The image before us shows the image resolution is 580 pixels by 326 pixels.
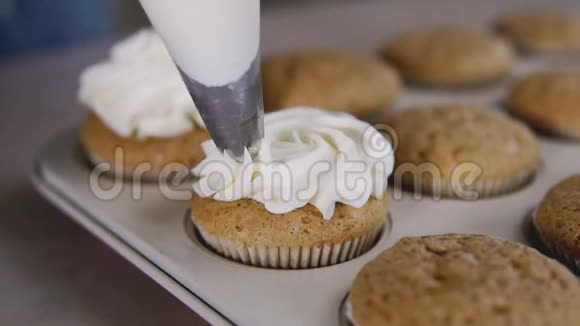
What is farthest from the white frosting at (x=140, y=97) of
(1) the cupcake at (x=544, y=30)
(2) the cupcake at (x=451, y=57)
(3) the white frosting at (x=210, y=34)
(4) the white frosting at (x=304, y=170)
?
(1) the cupcake at (x=544, y=30)

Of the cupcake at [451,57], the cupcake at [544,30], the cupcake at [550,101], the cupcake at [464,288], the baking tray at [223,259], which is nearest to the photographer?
the cupcake at [464,288]

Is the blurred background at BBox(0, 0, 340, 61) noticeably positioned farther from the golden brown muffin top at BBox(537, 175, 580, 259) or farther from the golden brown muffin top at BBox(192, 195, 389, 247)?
the golden brown muffin top at BBox(537, 175, 580, 259)

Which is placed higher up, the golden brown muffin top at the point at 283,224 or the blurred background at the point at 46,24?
the golden brown muffin top at the point at 283,224

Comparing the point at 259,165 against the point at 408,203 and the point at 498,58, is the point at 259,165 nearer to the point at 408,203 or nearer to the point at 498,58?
the point at 408,203

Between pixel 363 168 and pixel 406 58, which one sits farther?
pixel 406 58

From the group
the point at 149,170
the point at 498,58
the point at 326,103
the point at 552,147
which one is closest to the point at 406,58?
the point at 498,58

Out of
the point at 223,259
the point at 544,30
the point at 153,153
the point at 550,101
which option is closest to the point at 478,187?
the point at 550,101

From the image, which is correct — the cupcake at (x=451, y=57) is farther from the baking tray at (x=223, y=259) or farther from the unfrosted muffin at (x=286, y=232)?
the unfrosted muffin at (x=286, y=232)
